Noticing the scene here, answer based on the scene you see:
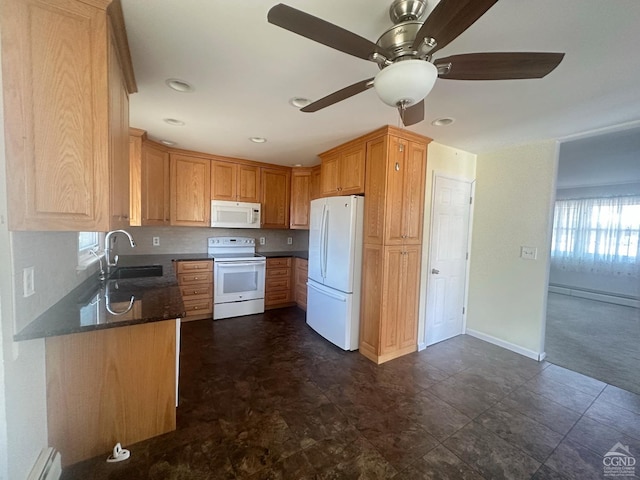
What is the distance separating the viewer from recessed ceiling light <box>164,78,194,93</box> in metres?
1.74

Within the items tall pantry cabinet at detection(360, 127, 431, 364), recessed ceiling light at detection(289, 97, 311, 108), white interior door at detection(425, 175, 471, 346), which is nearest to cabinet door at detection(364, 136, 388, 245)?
tall pantry cabinet at detection(360, 127, 431, 364)

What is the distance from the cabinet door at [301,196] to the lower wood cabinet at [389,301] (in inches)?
74.1

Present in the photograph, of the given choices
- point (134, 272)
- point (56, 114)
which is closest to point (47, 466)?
point (134, 272)

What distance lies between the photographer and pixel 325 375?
2.39 m

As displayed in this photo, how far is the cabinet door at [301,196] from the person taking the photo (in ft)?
14.5

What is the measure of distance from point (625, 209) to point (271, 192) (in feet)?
22.2

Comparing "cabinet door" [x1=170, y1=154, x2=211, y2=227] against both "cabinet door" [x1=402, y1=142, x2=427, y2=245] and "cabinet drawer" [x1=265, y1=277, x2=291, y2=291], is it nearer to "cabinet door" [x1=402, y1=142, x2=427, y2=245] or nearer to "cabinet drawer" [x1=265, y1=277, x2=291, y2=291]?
"cabinet drawer" [x1=265, y1=277, x2=291, y2=291]

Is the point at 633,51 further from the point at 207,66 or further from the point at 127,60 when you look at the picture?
the point at 127,60

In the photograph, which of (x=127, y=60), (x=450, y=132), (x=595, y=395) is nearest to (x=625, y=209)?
(x=595, y=395)

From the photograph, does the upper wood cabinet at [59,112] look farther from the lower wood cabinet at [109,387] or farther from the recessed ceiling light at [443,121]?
the recessed ceiling light at [443,121]

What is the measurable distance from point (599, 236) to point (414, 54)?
6956mm

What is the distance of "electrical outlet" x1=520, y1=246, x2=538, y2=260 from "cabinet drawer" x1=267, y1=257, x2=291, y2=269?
125 inches

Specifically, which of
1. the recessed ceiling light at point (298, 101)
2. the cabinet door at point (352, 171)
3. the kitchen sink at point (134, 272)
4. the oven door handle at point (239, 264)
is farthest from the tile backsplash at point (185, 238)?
the recessed ceiling light at point (298, 101)

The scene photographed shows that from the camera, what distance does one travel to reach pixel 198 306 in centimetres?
357
